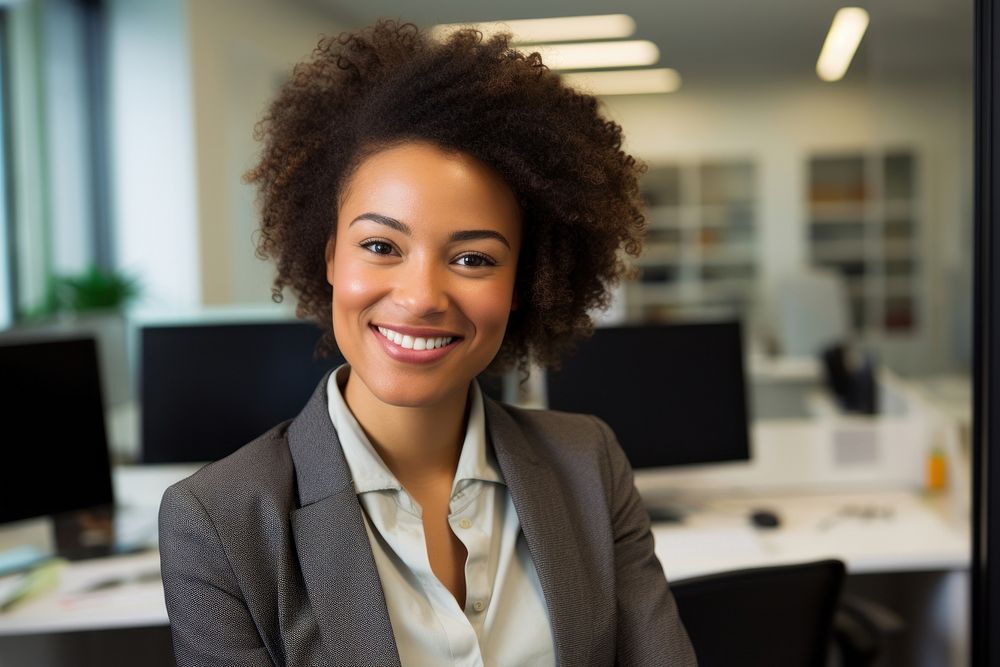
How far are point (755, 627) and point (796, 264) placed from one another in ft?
24.3

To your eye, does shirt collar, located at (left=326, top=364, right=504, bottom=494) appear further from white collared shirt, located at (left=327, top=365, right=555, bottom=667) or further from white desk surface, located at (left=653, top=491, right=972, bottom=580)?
white desk surface, located at (left=653, top=491, right=972, bottom=580)

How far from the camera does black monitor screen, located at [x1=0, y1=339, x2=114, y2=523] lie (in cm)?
214

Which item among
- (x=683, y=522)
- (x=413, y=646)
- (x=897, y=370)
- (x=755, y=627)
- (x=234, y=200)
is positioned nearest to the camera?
(x=413, y=646)

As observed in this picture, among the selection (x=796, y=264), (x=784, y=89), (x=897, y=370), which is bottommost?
(x=897, y=370)

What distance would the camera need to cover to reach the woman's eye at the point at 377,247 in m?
1.11

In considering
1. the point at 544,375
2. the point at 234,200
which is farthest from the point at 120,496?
the point at 234,200

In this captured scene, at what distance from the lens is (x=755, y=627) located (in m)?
1.58

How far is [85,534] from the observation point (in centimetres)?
246

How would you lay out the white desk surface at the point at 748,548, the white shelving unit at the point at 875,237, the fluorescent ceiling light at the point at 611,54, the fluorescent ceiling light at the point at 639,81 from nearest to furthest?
the white desk surface at the point at 748,548 → the fluorescent ceiling light at the point at 611,54 → the fluorescent ceiling light at the point at 639,81 → the white shelving unit at the point at 875,237

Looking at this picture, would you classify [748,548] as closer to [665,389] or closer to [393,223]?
[665,389]

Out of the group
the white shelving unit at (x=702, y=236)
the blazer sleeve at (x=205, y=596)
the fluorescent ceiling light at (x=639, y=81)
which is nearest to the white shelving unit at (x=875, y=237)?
the white shelving unit at (x=702, y=236)

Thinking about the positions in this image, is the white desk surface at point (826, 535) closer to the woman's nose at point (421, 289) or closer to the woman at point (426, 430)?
the woman at point (426, 430)

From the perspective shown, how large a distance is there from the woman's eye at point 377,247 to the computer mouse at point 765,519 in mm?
1614

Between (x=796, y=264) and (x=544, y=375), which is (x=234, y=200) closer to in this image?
(x=544, y=375)
